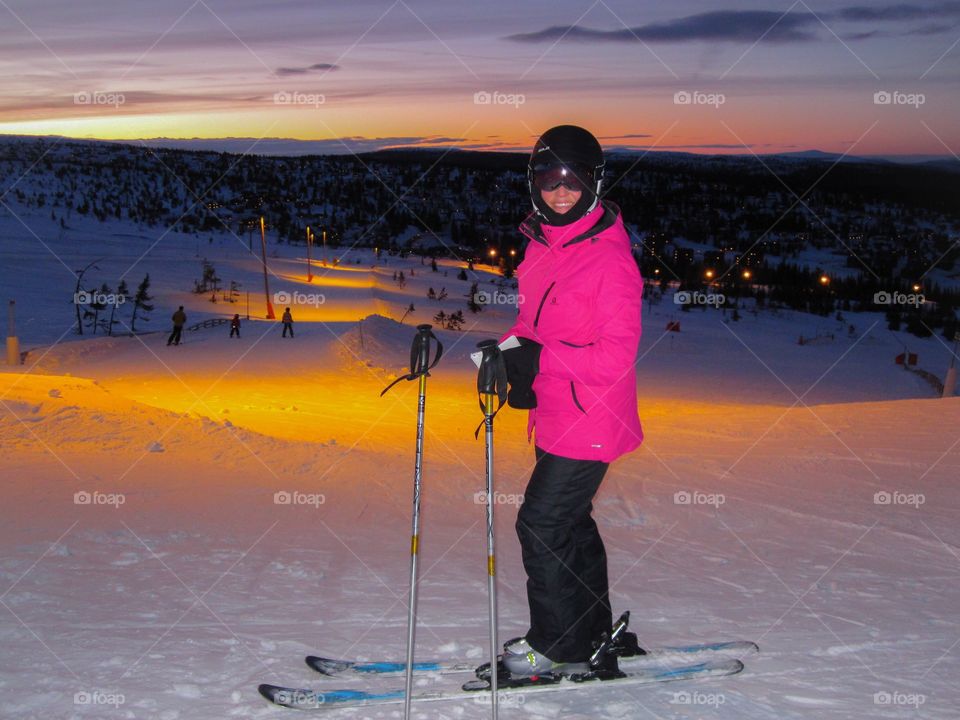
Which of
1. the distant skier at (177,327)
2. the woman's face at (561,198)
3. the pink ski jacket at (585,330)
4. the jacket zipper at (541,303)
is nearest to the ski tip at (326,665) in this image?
the pink ski jacket at (585,330)

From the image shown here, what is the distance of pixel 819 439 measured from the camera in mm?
9555

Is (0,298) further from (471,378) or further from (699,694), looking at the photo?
(699,694)

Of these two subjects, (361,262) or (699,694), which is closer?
(699,694)

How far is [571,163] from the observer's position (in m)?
3.49

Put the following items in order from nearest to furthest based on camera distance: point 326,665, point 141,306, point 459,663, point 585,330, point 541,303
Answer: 1. point 585,330
2. point 541,303
3. point 326,665
4. point 459,663
5. point 141,306

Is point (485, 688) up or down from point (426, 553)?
down

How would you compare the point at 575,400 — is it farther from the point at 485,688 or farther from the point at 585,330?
the point at 485,688

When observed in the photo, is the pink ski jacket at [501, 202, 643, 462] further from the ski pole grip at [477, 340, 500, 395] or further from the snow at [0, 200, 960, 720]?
the snow at [0, 200, 960, 720]

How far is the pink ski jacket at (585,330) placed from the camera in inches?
131

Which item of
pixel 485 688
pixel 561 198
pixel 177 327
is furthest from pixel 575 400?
pixel 177 327

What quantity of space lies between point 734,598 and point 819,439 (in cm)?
518

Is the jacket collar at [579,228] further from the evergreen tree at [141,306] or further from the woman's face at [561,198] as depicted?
the evergreen tree at [141,306]

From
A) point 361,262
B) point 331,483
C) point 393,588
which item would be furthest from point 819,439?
point 361,262

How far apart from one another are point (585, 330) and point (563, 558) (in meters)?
0.89
